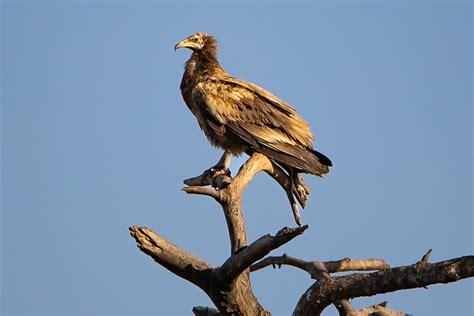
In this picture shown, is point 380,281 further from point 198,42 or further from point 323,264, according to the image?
point 198,42

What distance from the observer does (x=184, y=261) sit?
7.85 meters

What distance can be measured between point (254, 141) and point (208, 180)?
101 cm

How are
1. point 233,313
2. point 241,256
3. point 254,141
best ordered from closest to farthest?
point 241,256 < point 233,313 < point 254,141

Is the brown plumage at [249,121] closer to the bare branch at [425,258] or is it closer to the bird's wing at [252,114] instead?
the bird's wing at [252,114]

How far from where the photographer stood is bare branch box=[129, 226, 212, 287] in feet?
25.0

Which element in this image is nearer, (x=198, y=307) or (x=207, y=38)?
(x=198, y=307)

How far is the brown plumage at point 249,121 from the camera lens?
10594mm

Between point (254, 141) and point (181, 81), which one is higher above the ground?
point (181, 81)

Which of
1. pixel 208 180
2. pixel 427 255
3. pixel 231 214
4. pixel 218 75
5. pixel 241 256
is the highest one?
pixel 218 75

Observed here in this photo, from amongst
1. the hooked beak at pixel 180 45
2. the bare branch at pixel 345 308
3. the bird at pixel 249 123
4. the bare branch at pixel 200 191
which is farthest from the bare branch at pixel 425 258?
the hooked beak at pixel 180 45

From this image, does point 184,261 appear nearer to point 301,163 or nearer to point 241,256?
point 241,256

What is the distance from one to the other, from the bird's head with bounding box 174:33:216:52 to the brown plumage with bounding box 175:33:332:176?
0.44m

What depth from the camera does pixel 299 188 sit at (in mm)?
10359

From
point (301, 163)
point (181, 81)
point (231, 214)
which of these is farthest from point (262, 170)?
point (181, 81)
